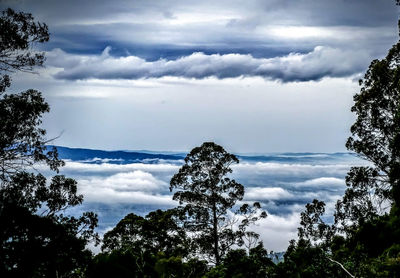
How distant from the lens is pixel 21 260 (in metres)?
8.23

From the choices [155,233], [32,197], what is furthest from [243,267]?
[155,233]

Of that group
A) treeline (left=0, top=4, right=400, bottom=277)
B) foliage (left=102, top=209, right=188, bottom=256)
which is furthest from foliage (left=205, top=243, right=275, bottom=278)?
foliage (left=102, top=209, right=188, bottom=256)

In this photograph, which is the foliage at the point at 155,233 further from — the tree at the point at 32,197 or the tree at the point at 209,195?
the tree at the point at 32,197

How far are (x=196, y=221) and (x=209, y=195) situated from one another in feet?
5.46

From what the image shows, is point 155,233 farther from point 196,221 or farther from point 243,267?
point 243,267

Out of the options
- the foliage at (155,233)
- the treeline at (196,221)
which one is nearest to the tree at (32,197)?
the treeline at (196,221)

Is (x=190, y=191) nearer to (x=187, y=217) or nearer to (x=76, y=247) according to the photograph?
(x=187, y=217)

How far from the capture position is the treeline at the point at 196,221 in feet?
27.6

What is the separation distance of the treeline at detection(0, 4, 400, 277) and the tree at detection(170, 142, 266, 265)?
6cm

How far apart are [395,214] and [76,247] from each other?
10.0 m

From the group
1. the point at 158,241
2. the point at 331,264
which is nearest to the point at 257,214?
the point at 158,241

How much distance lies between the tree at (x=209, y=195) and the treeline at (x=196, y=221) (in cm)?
6

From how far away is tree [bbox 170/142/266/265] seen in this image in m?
22.5

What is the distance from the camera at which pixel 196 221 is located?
22406 millimetres
